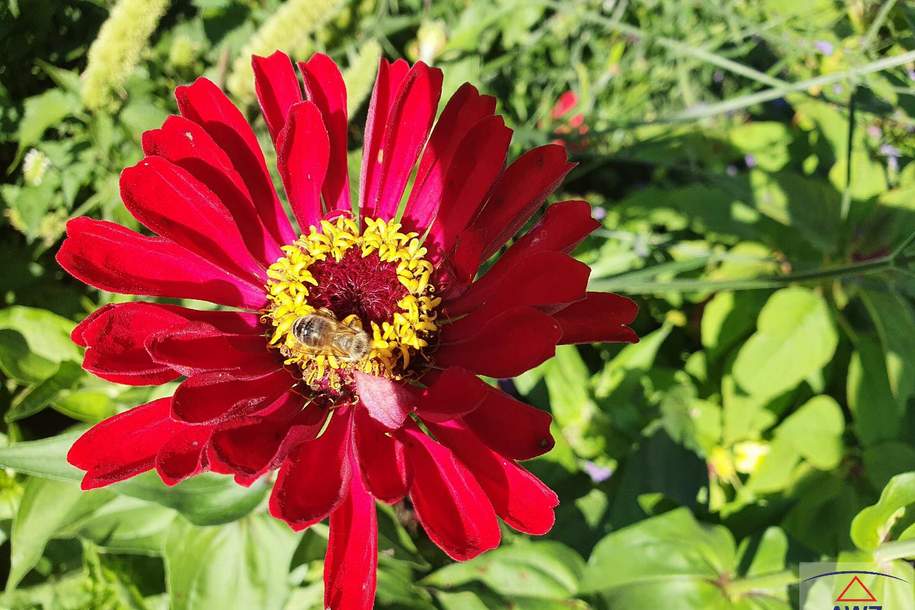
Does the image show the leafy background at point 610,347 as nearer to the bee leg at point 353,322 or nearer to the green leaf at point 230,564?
the green leaf at point 230,564

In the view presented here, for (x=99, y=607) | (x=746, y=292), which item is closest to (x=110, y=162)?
(x=99, y=607)

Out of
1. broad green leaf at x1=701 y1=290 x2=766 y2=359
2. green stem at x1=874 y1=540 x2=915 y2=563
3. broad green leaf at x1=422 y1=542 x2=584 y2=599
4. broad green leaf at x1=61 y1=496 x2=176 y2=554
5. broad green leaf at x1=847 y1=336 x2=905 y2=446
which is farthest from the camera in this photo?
broad green leaf at x1=701 y1=290 x2=766 y2=359

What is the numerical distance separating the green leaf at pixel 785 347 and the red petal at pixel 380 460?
93cm

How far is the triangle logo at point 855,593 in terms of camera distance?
105 centimetres

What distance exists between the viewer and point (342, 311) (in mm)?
1056

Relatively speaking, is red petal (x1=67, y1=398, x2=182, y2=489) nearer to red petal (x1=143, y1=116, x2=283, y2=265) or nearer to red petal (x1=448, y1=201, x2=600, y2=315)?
red petal (x1=143, y1=116, x2=283, y2=265)

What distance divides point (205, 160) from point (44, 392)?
0.48m

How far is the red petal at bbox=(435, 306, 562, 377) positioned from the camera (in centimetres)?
71

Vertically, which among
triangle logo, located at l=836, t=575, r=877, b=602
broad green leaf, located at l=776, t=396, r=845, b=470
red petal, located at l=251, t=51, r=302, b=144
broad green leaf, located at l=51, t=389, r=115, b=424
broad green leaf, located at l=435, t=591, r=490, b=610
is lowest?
broad green leaf, located at l=776, t=396, r=845, b=470

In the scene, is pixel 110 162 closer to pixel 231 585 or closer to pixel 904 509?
pixel 231 585

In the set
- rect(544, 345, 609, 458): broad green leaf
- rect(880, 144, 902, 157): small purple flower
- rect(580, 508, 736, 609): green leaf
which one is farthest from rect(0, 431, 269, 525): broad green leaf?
rect(880, 144, 902, 157): small purple flower

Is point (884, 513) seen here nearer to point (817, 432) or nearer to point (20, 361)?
point (817, 432)

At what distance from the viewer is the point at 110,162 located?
132cm

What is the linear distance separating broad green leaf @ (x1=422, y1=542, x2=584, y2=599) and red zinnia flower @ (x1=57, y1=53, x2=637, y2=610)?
35cm
